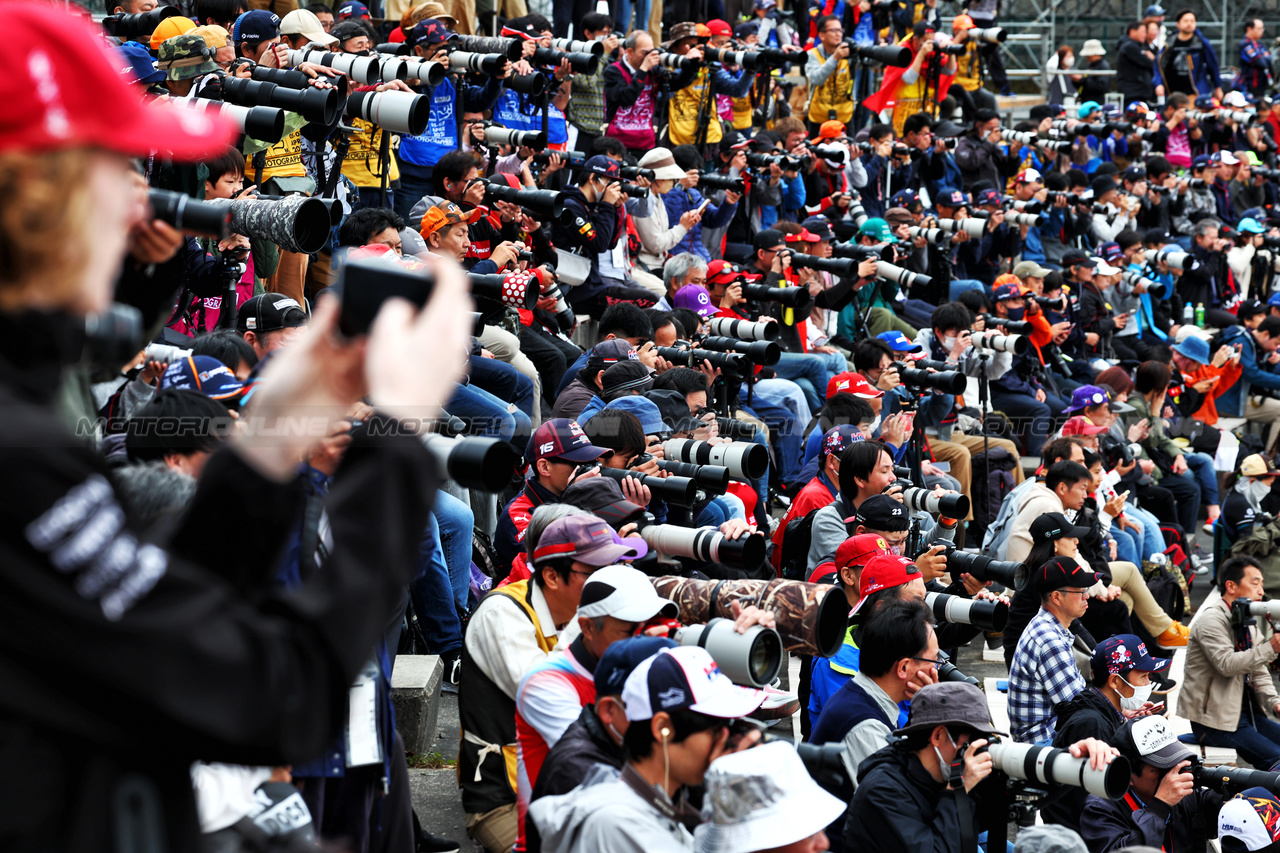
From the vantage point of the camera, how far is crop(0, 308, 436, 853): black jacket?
3.95 feet

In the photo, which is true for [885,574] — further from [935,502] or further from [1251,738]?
[1251,738]

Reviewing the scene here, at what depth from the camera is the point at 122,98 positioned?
1239 millimetres

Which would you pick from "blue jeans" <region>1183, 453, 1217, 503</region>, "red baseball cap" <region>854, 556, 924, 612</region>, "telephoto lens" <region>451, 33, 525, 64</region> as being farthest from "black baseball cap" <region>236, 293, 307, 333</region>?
"blue jeans" <region>1183, 453, 1217, 503</region>

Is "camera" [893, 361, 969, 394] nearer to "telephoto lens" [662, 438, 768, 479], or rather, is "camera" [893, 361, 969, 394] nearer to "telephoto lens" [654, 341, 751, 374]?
"telephoto lens" [654, 341, 751, 374]

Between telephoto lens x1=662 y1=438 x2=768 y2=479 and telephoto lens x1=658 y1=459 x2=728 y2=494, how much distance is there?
0.22 meters

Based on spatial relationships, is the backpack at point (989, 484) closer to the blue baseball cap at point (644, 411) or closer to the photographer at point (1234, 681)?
the photographer at point (1234, 681)

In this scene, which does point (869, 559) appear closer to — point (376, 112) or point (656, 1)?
point (376, 112)

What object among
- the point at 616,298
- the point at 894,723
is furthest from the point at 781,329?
the point at 894,723

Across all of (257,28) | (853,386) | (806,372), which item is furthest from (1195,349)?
(257,28)

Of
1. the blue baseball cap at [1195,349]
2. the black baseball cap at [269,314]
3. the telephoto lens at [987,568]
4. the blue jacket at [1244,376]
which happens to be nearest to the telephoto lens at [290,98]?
the black baseball cap at [269,314]

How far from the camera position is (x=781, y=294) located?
8.63 metres

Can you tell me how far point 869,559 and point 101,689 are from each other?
418cm

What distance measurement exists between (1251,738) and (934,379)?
8.14ft

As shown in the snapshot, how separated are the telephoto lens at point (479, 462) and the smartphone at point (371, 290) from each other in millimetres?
944
